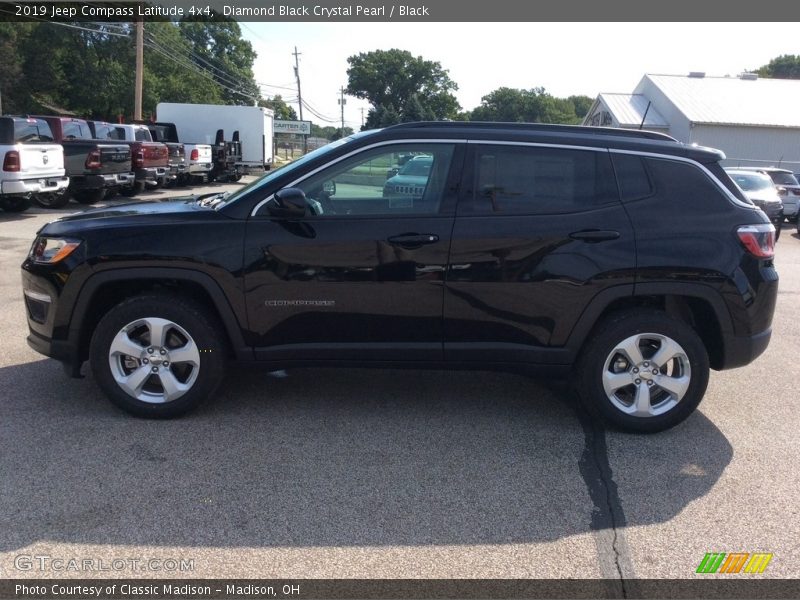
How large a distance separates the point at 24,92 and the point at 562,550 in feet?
161

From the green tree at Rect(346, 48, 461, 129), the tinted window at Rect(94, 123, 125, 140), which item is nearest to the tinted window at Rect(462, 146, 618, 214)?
the tinted window at Rect(94, 123, 125, 140)

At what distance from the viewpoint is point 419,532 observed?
3449 millimetres

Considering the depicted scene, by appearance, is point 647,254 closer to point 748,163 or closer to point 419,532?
point 419,532

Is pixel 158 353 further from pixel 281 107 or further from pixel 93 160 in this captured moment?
pixel 281 107

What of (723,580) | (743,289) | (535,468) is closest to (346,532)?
(535,468)

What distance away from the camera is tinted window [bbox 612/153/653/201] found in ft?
15.0

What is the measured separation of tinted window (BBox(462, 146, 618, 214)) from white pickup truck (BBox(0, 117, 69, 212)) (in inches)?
467

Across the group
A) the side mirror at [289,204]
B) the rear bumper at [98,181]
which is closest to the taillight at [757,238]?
the side mirror at [289,204]

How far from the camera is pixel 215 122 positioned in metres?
29.8

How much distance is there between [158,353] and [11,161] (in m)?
11.0

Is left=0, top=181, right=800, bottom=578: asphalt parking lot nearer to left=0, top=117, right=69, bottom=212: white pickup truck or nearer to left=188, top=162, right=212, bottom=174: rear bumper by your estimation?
left=0, top=117, right=69, bottom=212: white pickup truck

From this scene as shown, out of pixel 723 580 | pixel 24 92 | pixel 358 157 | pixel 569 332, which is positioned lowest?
pixel 723 580

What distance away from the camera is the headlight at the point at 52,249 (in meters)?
4.51

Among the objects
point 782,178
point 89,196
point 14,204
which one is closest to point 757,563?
point 14,204
